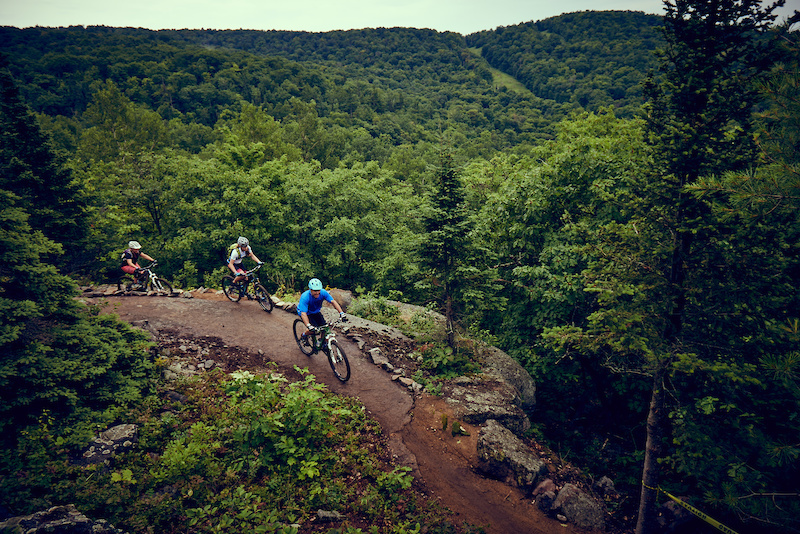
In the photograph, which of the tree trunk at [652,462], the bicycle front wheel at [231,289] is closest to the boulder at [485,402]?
the tree trunk at [652,462]

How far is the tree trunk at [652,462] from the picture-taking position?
24.4 ft

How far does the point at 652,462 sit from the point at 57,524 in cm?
986

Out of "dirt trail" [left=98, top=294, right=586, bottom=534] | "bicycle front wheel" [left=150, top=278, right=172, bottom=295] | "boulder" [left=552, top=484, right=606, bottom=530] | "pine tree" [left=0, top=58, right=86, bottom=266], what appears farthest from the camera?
"bicycle front wheel" [left=150, top=278, right=172, bottom=295]

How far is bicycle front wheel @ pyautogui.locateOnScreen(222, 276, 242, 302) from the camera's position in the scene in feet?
44.7

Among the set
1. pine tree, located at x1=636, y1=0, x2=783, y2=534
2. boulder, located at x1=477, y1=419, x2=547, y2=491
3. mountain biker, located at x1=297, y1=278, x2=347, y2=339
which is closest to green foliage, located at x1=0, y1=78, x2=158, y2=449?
mountain biker, located at x1=297, y1=278, x2=347, y2=339

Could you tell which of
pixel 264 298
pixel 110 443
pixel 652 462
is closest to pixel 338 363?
pixel 110 443

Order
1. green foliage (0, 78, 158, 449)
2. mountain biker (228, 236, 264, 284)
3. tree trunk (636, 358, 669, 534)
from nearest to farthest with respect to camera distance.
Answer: green foliage (0, 78, 158, 449) → tree trunk (636, 358, 669, 534) → mountain biker (228, 236, 264, 284)

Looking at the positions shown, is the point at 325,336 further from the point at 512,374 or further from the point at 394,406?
the point at 512,374

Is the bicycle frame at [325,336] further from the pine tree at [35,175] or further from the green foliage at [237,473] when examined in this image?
the pine tree at [35,175]

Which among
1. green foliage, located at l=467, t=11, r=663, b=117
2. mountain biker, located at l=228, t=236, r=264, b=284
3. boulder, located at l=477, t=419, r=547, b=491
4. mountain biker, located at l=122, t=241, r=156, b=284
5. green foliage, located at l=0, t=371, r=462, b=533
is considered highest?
green foliage, located at l=467, t=11, r=663, b=117

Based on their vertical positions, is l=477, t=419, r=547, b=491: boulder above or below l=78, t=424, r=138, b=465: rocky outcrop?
below

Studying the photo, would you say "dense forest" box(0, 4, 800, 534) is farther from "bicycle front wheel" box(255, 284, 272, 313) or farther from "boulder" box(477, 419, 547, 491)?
"bicycle front wheel" box(255, 284, 272, 313)

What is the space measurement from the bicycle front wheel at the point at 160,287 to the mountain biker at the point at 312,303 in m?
8.26

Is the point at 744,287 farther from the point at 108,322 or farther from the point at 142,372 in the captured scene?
the point at 108,322
